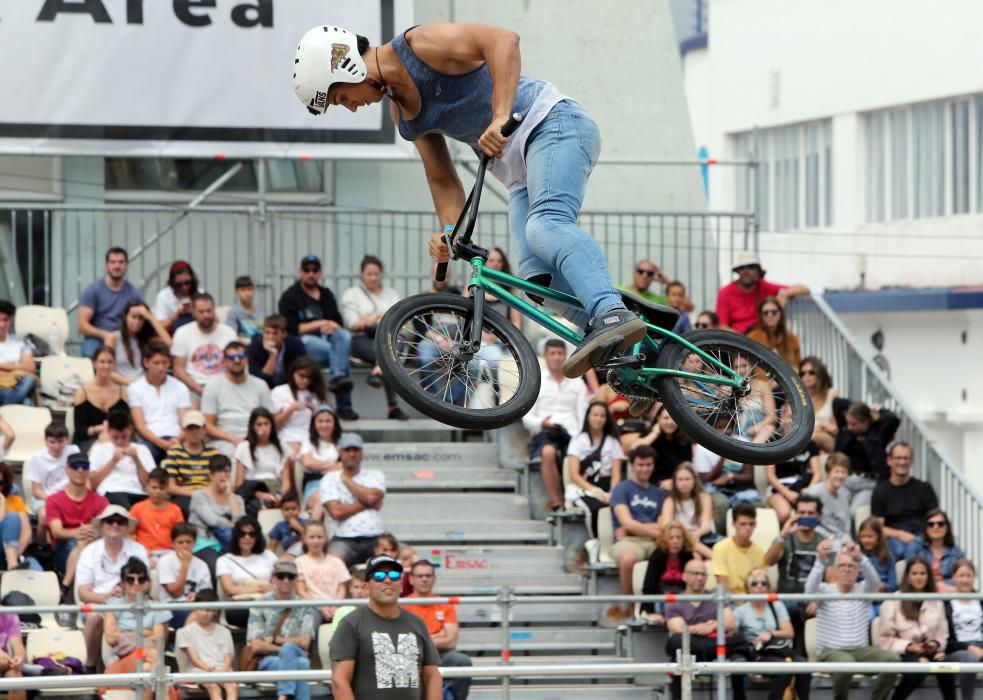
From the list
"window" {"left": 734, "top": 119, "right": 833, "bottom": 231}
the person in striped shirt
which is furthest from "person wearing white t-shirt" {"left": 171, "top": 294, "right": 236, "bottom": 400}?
"window" {"left": 734, "top": 119, "right": 833, "bottom": 231}

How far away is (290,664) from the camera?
1150cm

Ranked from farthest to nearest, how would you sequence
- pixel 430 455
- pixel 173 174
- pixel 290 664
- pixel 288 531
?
1. pixel 173 174
2. pixel 430 455
3. pixel 288 531
4. pixel 290 664

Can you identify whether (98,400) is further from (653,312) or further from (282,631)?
(653,312)

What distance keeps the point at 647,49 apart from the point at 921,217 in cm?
753

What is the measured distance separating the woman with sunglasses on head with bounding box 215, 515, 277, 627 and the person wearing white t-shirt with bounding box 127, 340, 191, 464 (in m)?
1.24

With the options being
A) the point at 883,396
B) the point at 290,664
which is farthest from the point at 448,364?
the point at 883,396

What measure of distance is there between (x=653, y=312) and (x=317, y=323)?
6470 mm

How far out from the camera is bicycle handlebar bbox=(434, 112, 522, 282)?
7.41 meters

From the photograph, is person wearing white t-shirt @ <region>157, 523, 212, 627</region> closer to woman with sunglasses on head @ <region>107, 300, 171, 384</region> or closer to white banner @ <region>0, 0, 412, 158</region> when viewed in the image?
woman with sunglasses on head @ <region>107, 300, 171, 384</region>

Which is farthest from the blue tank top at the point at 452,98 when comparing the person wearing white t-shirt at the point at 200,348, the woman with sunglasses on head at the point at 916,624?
the person wearing white t-shirt at the point at 200,348

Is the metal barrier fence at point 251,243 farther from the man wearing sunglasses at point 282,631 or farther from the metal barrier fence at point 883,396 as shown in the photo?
the man wearing sunglasses at point 282,631

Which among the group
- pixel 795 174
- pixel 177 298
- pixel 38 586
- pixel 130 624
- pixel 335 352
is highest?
pixel 795 174

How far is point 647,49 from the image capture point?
1677 centimetres

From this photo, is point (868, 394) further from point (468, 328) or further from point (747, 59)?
point (747, 59)
